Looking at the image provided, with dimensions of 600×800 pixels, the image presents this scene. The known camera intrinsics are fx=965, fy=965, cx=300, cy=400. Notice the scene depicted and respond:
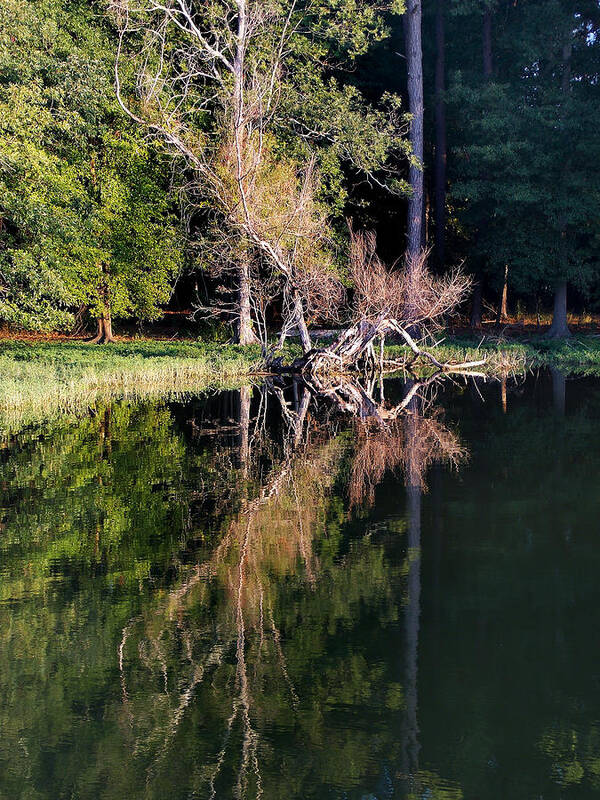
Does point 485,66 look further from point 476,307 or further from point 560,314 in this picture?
point 560,314

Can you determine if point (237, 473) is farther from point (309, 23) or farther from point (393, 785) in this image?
point (309, 23)

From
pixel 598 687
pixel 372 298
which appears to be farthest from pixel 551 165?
pixel 598 687

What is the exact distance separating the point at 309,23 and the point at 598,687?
27885mm

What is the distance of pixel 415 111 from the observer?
100 feet

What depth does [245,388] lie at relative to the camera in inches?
787

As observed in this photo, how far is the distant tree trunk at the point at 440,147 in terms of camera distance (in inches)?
1289

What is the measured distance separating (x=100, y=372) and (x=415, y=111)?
15.5 meters

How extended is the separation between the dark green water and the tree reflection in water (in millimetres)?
16

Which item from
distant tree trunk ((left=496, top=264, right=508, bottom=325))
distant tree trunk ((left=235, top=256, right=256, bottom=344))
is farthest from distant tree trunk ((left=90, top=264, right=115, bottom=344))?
distant tree trunk ((left=496, top=264, right=508, bottom=325))

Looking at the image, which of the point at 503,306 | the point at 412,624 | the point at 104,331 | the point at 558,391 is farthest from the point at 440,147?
the point at 412,624

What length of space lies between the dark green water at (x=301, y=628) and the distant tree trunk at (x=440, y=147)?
22325mm

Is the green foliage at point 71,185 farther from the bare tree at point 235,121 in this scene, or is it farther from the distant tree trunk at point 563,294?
the distant tree trunk at point 563,294

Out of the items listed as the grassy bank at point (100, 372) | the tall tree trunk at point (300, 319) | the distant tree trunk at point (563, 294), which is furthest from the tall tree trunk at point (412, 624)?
the distant tree trunk at point (563, 294)

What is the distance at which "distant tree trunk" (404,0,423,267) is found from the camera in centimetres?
3014
